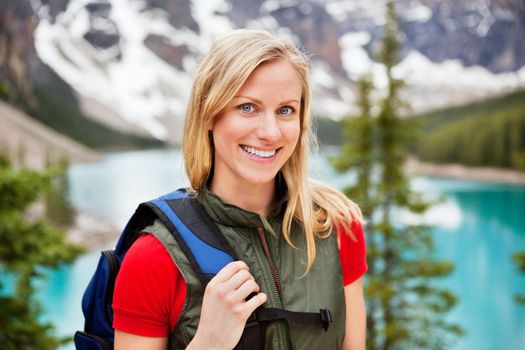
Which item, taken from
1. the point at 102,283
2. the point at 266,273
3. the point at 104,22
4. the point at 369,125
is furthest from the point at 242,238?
the point at 104,22

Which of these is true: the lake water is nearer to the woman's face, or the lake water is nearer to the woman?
the woman

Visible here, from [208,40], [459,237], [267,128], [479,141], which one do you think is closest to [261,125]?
[267,128]

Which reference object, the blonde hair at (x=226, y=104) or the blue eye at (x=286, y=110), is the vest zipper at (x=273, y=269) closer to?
the blonde hair at (x=226, y=104)

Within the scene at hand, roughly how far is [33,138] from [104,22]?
18792mm

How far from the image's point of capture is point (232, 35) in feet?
3.91

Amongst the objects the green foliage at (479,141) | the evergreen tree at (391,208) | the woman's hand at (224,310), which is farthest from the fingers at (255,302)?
the green foliage at (479,141)

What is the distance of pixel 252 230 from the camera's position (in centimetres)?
125

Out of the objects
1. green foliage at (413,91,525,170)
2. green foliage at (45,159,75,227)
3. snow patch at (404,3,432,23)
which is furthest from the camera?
snow patch at (404,3,432,23)

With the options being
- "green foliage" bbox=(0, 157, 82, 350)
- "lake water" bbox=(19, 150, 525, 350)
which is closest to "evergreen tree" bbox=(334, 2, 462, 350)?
"green foliage" bbox=(0, 157, 82, 350)

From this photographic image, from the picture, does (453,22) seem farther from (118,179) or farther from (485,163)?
(118,179)

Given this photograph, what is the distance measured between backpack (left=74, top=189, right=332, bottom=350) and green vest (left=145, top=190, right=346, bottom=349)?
0.06ft

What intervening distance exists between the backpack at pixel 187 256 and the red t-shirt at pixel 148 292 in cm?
5

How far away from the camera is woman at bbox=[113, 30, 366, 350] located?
3.59 ft

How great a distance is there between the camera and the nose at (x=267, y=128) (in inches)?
46.9
